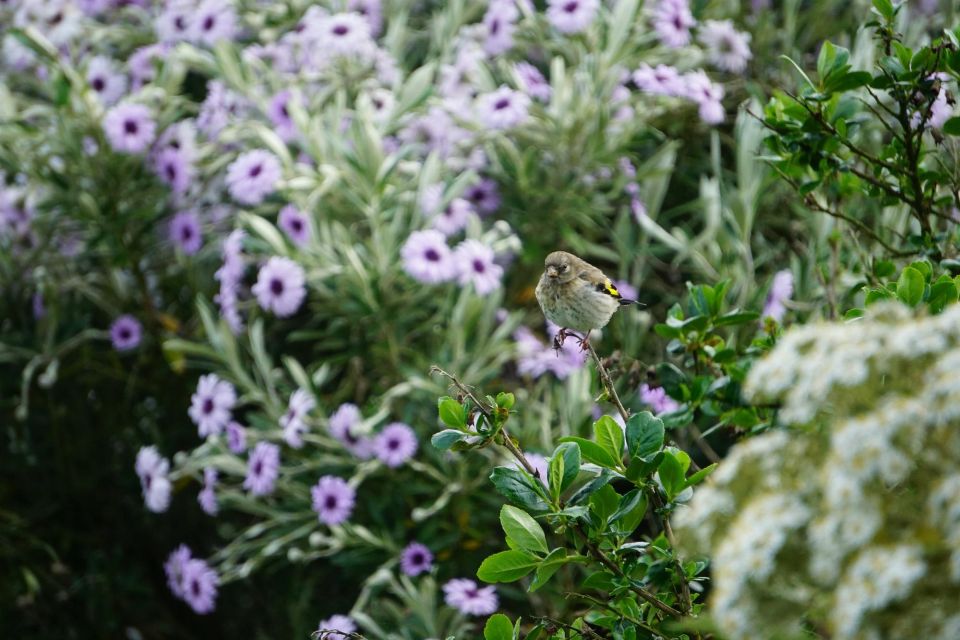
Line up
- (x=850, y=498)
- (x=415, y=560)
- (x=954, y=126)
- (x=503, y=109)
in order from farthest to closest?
(x=503, y=109), (x=415, y=560), (x=954, y=126), (x=850, y=498)

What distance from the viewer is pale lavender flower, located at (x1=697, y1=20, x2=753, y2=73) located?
3293 mm

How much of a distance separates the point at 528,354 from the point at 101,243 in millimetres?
1319

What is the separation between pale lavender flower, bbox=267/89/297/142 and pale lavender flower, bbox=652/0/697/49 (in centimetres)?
105

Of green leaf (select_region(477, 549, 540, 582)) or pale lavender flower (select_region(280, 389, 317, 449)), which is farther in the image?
pale lavender flower (select_region(280, 389, 317, 449))

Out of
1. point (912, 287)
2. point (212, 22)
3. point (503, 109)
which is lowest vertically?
point (212, 22)

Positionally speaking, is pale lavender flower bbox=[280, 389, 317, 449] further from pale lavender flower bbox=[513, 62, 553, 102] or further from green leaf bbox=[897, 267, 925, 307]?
green leaf bbox=[897, 267, 925, 307]

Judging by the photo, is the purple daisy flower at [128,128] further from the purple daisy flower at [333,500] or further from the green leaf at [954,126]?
the green leaf at [954,126]

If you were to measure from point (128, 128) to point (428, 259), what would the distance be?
1.05 meters

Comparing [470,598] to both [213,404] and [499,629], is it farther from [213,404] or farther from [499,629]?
[499,629]

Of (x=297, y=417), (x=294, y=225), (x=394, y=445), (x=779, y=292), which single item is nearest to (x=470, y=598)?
(x=394, y=445)

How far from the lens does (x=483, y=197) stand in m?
3.34

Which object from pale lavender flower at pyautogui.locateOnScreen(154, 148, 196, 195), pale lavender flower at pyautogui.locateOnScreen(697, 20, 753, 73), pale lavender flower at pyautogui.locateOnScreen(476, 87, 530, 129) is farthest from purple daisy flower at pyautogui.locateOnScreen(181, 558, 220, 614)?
pale lavender flower at pyautogui.locateOnScreen(697, 20, 753, 73)

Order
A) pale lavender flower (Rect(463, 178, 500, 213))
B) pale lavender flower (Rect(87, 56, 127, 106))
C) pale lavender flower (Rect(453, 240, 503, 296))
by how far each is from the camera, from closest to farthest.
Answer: pale lavender flower (Rect(453, 240, 503, 296)), pale lavender flower (Rect(463, 178, 500, 213)), pale lavender flower (Rect(87, 56, 127, 106))

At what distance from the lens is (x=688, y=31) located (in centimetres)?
346
